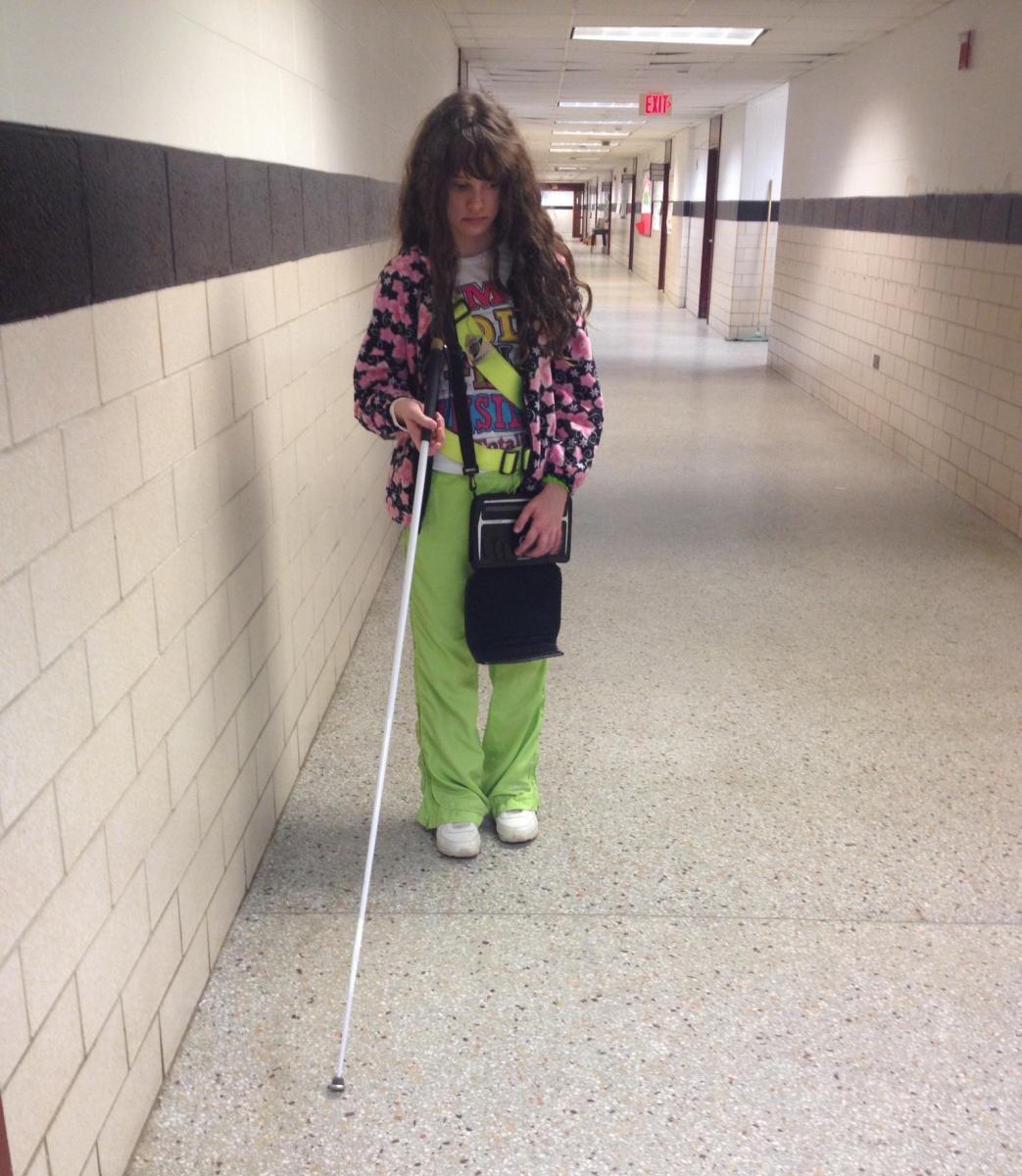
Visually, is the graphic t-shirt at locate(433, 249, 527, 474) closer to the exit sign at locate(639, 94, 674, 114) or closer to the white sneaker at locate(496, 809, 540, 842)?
the white sneaker at locate(496, 809, 540, 842)

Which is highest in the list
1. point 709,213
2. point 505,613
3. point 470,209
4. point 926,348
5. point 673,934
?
point 709,213

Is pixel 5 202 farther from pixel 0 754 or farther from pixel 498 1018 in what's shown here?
pixel 498 1018

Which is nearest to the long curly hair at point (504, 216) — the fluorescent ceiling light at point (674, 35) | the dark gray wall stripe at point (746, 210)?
the fluorescent ceiling light at point (674, 35)

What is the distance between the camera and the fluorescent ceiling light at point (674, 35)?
773 centimetres

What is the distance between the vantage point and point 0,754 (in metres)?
1.19

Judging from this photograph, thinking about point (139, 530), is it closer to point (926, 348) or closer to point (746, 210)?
point (926, 348)

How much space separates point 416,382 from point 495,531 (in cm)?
33

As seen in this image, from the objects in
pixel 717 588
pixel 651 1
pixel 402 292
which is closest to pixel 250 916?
pixel 402 292

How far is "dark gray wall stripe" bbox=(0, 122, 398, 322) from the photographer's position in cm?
121

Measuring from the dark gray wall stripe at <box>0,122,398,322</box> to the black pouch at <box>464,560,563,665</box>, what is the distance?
774 millimetres

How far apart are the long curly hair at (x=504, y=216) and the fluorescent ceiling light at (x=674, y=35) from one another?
6251 mm

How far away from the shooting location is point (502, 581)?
2.25 metres

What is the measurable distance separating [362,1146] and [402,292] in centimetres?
150

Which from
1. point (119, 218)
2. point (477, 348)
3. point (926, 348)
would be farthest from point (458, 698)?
point (926, 348)
